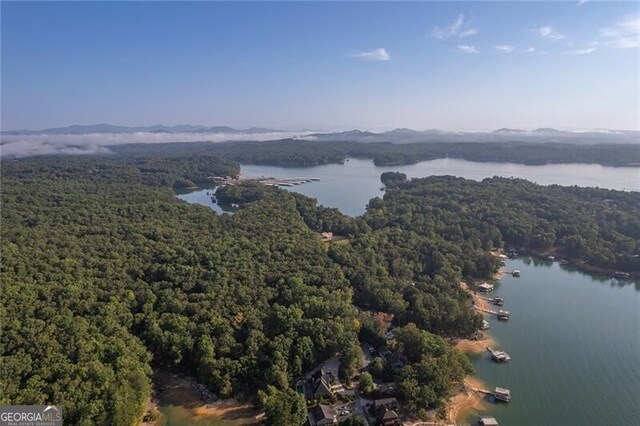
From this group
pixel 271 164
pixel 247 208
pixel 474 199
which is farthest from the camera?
pixel 271 164

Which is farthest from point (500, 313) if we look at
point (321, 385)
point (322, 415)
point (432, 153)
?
point (432, 153)

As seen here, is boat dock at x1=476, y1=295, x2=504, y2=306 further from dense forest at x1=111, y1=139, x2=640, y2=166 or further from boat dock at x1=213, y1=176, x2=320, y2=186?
dense forest at x1=111, y1=139, x2=640, y2=166

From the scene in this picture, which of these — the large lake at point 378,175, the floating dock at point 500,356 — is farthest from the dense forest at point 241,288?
the large lake at point 378,175

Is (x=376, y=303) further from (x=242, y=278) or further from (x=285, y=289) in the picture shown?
(x=242, y=278)

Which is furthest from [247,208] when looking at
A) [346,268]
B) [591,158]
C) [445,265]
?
[591,158]

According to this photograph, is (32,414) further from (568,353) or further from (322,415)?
(568,353)

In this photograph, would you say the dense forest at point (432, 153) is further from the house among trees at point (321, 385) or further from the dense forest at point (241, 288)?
the house among trees at point (321, 385)
